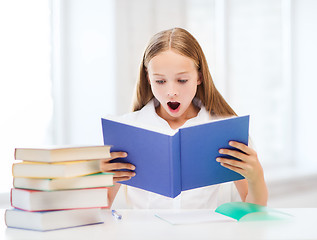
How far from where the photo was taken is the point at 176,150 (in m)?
1.16

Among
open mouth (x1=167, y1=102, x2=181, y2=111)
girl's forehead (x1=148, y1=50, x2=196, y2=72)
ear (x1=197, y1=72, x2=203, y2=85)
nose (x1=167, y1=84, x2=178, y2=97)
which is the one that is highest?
girl's forehead (x1=148, y1=50, x2=196, y2=72)

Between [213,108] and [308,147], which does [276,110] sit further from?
[213,108]

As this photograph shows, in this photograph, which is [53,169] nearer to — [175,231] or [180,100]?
[175,231]

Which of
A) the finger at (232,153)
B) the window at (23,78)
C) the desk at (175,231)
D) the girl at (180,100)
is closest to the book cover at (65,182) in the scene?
the desk at (175,231)

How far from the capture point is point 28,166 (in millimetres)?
1032

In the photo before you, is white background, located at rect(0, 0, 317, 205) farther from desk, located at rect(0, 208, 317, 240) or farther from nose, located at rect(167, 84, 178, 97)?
desk, located at rect(0, 208, 317, 240)

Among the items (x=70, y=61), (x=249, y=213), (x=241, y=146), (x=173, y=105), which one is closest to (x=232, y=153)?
(x=241, y=146)

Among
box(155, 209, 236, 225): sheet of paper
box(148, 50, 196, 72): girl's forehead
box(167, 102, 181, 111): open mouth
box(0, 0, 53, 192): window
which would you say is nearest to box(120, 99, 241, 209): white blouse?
box(167, 102, 181, 111): open mouth

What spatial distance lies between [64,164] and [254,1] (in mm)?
2682

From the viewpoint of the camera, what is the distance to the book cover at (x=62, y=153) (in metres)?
1.01

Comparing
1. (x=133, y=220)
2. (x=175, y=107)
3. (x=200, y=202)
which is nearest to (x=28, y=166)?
(x=133, y=220)

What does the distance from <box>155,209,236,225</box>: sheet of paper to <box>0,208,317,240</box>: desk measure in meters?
0.02

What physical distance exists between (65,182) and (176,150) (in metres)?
0.31

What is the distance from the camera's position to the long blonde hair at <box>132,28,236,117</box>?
5.22 feet
